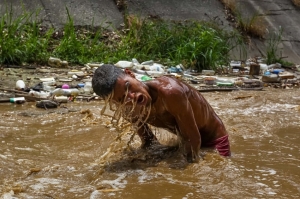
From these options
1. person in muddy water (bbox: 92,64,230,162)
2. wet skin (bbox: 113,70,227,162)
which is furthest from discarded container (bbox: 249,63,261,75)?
wet skin (bbox: 113,70,227,162)

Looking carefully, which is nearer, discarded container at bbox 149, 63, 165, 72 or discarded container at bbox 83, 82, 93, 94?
discarded container at bbox 83, 82, 93, 94

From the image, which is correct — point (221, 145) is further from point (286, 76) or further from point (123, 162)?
point (286, 76)

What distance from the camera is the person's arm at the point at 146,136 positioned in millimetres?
3964

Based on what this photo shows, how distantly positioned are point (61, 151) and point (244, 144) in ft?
5.32

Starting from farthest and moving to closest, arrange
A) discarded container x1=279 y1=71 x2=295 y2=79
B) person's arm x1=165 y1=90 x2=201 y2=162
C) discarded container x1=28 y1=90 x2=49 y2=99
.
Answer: discarded container x1=279 y1=71 x2=295 y2=79
discarded container x1=28 y1=90 x2=49 y2=99
person's arm x1=165 y1=90 x2=201 y2=162

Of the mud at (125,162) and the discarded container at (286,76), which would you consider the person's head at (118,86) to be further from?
the discarded container at (286,76)

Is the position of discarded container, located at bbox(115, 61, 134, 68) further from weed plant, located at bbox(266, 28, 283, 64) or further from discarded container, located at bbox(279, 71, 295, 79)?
weed plant, located at bbox(266, 28, 283, 64)

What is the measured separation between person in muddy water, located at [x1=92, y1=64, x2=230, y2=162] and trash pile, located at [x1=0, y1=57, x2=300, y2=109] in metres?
2.41

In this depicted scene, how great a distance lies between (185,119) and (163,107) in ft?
0.55

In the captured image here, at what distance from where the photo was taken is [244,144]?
4.71m

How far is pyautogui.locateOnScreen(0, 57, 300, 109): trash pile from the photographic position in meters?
6.38

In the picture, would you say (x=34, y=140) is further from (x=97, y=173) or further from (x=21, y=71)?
(x=21, y=71)

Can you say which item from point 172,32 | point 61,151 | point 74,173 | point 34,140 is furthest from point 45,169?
point 172,32

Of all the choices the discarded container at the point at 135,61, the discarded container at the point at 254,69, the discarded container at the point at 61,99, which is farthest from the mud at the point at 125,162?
the discarded container at the point at 254,69
